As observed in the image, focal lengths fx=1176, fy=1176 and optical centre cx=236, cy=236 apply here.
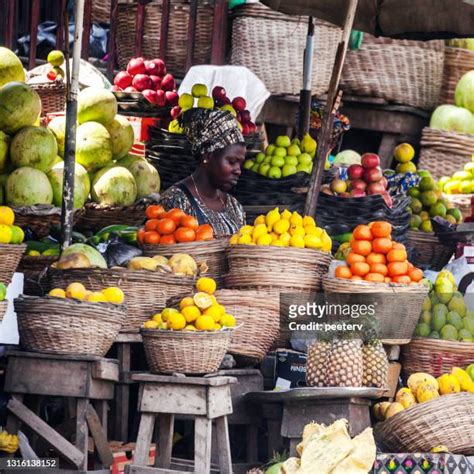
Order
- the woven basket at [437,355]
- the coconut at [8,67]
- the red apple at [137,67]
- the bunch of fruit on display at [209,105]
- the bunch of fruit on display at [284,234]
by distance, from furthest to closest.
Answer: the red apple at [137,67] < the bunch of fruit on display at [209,105] < the coconut at [8,67] < the woven basket at [437,355] < the bunch of fruit on display at [284,234]

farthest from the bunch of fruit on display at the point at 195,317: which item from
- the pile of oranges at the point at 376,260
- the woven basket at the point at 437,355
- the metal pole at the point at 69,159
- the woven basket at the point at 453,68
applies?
the woven basket at the point at 453,68

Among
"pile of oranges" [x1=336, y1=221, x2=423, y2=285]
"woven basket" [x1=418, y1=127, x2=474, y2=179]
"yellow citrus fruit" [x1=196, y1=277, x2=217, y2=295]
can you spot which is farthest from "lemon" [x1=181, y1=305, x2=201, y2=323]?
"woven basket" [x1=418, y1=127, x2=474, y2=179]

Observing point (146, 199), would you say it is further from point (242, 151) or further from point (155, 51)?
point (155, 51)

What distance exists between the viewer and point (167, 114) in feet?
25.3

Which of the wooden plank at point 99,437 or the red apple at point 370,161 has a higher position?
the red apple at point 370,161

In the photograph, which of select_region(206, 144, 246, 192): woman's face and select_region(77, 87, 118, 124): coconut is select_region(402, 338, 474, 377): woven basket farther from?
select_region(77, 87, 118, 124): coconut

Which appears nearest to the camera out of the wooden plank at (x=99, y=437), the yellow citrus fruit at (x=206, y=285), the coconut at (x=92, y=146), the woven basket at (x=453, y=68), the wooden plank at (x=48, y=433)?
the wooden plank at (x=48, y=433)

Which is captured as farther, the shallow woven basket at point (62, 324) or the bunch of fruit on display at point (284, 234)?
the bunch of fruit on display at point (284, 234)

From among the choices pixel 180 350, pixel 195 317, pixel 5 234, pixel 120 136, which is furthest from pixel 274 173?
pixel 5 234

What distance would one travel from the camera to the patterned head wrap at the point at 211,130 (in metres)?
6.54

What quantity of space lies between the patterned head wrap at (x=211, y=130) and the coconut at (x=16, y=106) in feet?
3.03

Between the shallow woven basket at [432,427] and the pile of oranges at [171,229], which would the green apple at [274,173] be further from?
the shallow woven basket at [432,427]

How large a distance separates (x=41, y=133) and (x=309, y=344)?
1.84m

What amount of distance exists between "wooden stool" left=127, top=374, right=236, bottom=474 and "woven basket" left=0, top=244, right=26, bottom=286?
700 mm
